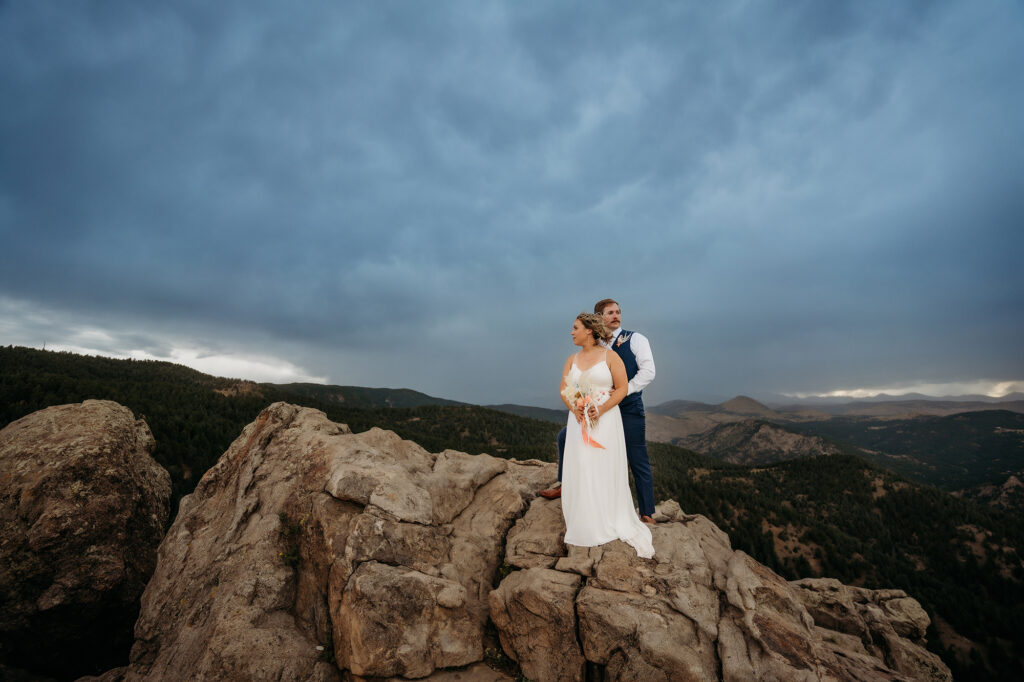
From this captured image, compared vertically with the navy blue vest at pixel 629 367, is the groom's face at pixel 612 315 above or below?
above

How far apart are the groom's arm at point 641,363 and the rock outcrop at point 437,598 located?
2.83 metres

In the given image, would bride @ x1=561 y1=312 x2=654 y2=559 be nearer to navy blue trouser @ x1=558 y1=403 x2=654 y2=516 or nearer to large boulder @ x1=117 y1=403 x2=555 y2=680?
navy blue trouser @ x1=558 y1=403 x2=654 y2=516

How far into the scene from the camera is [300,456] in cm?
890

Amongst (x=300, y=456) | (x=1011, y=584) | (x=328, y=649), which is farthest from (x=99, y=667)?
(x=1011, y=584)

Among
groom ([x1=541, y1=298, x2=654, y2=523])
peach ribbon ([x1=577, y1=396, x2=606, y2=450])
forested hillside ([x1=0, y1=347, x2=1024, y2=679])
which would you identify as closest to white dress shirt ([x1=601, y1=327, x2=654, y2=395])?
groom ([x1=541, y1=298, x2=654, y2=523])

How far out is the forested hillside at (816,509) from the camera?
2567 centimetres

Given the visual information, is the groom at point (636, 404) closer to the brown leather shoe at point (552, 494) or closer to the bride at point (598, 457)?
the bride at point (598, 457)

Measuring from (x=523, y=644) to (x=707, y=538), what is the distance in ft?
14.1

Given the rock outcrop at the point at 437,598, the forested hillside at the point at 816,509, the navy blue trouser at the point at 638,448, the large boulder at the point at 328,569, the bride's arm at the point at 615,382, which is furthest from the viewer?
the forested hillside at the point at 816,509

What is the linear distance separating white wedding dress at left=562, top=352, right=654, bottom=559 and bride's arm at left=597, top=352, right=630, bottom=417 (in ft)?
0.31

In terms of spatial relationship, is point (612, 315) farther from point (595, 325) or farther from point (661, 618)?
point (661, 618)

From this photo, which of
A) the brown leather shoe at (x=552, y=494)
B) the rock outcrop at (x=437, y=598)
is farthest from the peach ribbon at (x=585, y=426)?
the brown leather shoe at (x=552, y=494)

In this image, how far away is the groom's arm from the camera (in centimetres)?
677

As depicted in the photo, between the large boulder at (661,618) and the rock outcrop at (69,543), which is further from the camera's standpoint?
the rock outcrop at (69,543)
